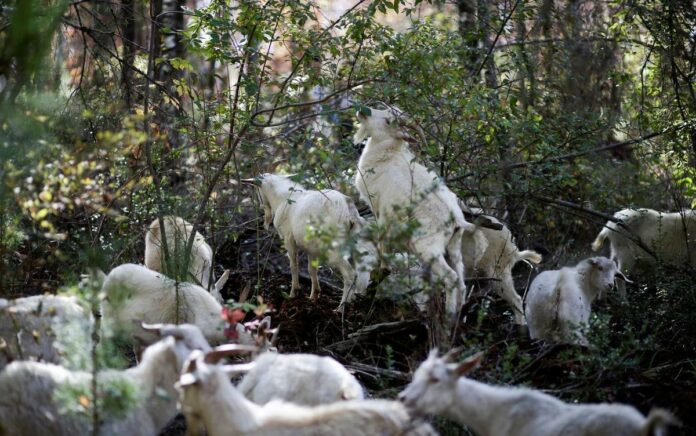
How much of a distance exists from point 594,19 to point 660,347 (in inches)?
270

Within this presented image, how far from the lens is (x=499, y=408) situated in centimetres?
491

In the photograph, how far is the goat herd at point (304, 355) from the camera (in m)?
4.48

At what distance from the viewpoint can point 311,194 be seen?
341 inches

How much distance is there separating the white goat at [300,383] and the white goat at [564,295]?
8.46ft

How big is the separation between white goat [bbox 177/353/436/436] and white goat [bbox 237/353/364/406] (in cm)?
62

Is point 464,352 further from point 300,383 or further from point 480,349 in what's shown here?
point 300,383

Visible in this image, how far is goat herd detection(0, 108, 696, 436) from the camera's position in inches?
176

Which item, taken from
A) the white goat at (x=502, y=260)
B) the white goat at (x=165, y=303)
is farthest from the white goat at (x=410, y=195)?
the white goat at (x=165, y=303)

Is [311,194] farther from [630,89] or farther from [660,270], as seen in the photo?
[630,89]

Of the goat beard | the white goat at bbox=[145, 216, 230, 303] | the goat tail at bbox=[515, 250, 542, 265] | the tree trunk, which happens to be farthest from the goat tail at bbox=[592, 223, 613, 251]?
the white goat at bbox=[145, 216, 230, 303]

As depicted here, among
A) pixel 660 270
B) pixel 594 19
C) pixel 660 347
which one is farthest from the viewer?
pixel 594 19

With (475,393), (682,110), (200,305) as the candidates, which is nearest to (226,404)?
(475,393)

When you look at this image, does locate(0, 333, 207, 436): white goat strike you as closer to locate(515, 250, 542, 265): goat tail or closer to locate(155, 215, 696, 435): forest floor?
locate(155, 215, 696, 435): forest floor

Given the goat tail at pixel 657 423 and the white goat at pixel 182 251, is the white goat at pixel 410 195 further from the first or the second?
the goat tail at pixel 657 423
